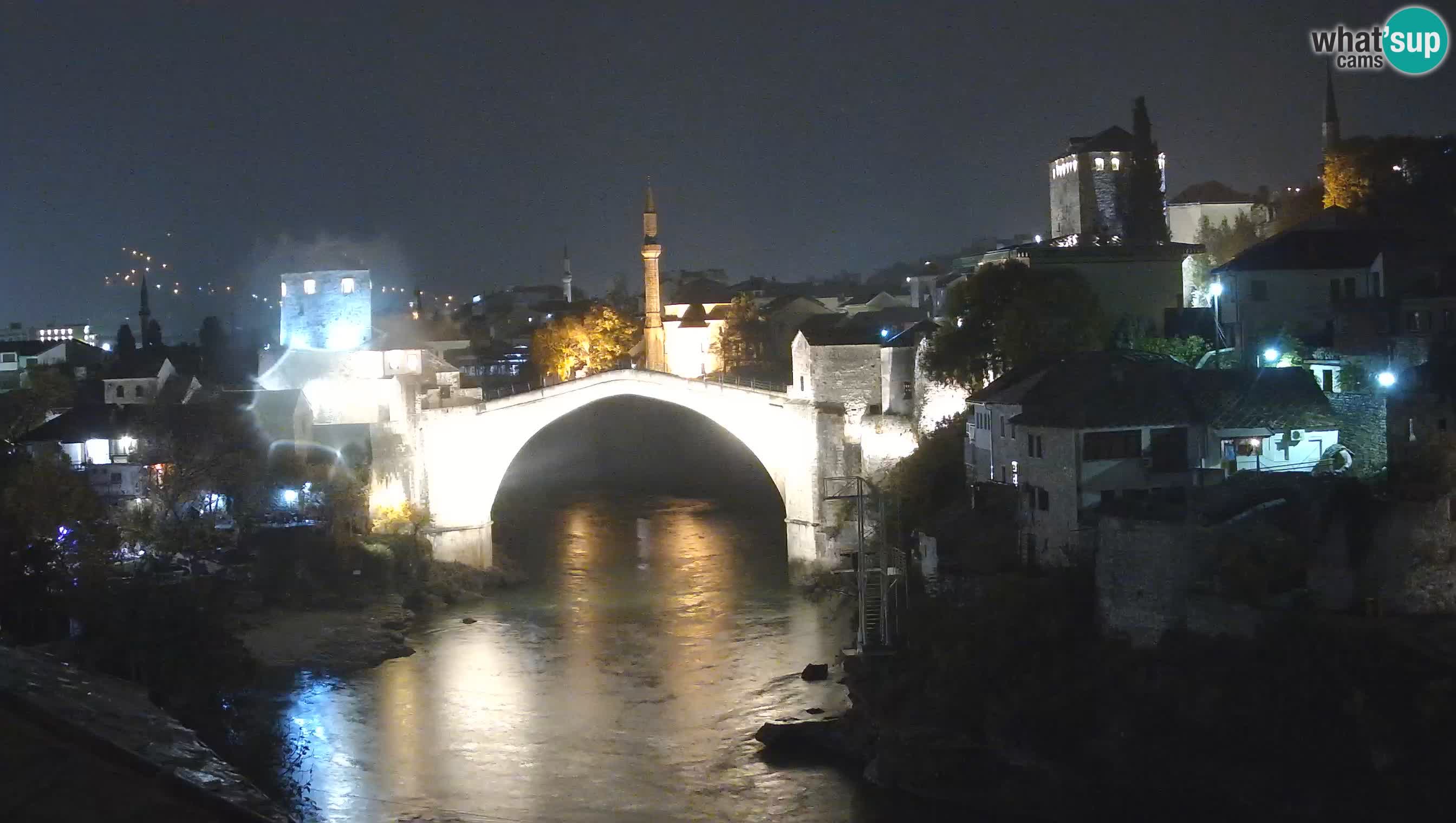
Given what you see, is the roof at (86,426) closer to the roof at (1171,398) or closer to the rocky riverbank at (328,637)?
the rocky riverbank at (328,637)

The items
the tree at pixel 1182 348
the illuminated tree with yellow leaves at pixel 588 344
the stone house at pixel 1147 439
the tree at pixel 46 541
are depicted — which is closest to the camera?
the stone house at pixel 1147 439

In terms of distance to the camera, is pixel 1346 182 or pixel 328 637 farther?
pixel 1346 182

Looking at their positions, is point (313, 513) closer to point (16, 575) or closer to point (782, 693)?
point (16, 575)

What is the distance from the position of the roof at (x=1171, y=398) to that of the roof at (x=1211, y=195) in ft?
33.4

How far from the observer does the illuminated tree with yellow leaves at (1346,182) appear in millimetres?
22047

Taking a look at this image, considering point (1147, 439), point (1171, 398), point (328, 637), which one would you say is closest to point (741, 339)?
point (328, 637)

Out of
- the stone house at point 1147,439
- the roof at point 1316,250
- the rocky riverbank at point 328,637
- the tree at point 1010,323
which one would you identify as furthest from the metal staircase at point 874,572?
the rocky riverbank at point 328,637

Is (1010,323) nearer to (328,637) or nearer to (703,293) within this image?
(328,637)

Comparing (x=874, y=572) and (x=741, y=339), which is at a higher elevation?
(x=741, y=339)

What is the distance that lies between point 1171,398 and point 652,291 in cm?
1809

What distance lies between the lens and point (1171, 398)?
15508 mm

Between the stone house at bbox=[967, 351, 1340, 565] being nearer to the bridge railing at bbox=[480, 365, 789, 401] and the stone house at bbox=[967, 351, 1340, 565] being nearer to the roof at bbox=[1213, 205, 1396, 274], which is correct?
the roof at bbox=[1213, 205, 1396, 274]

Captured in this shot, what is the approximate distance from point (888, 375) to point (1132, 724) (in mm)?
9018

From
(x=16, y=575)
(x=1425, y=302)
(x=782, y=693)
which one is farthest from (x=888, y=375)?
(x=16, y=575)
